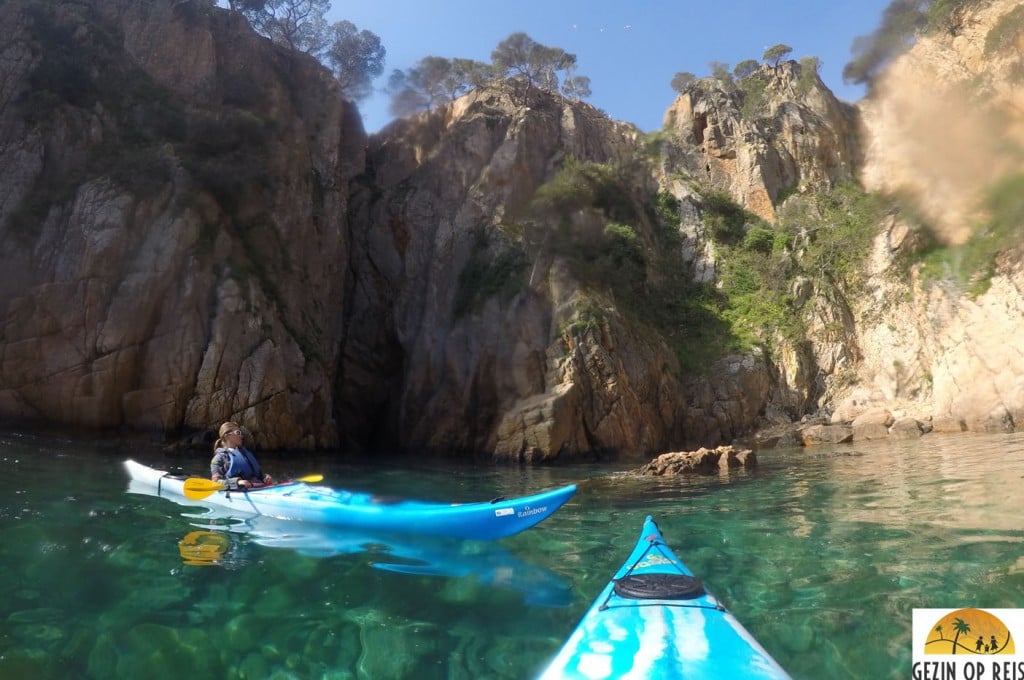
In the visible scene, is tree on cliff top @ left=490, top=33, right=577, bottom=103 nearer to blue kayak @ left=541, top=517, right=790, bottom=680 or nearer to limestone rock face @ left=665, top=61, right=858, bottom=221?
limestone rock face @ left=665, top=61, right=858, bottom=221

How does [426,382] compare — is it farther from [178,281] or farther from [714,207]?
[714,207]

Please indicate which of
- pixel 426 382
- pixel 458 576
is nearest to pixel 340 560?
pixel 458 576

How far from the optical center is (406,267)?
2638 centimetres

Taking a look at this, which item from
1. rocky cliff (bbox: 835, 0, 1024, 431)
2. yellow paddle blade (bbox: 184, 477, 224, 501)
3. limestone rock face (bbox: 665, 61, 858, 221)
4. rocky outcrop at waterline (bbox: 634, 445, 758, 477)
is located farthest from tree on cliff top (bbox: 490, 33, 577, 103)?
yellow paddle blade (bbox: 184, 477, 224, 501)

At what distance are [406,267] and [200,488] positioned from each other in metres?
18.5

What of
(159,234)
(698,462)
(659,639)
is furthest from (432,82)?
(659,639)

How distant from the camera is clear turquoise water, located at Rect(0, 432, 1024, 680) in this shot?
381cm

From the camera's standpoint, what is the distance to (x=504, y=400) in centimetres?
2002

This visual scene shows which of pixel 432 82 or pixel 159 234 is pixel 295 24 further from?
pixel 159 234

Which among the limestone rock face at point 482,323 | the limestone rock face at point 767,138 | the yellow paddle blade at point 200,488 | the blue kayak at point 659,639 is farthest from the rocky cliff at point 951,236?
the yellow paddle blade at point 200,488

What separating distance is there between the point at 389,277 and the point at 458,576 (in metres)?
22.0

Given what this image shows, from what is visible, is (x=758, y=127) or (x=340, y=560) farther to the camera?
(x=758, y=127)

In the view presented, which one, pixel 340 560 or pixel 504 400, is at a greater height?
pixel 504 400

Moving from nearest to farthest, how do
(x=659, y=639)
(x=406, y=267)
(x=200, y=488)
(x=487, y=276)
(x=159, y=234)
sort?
(x=659, y=639) → (x=200, y=488) → (x=159, y=234) → (x=487, y=276) → (x=406, y=267)
